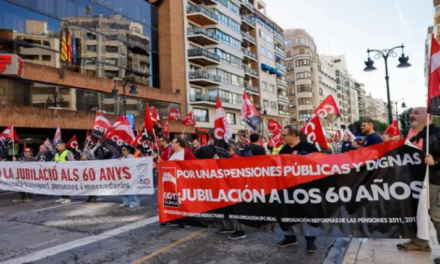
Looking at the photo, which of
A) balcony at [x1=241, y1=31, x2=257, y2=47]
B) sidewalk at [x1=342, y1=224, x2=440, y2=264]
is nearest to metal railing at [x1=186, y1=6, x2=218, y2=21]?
balcony at [x1=241, y1=31, x2=257, y2=47]

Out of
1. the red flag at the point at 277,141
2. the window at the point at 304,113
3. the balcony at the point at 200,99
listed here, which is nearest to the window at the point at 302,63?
the window at the point at 304,113

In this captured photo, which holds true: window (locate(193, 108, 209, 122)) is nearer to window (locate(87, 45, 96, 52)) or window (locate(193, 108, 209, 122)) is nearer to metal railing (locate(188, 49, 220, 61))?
metal railing (locate(188, 49, 220, 61))

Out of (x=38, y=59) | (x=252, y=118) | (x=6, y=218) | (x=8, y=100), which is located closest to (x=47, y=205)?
(x=6, y=218)

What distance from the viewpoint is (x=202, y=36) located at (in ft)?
137

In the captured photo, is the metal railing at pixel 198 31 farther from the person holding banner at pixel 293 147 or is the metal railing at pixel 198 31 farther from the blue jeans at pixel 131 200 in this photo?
the person holding banner at pixel 293 147

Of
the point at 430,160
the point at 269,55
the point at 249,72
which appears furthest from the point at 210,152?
the point at 269,55

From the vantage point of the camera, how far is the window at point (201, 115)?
41.6 m

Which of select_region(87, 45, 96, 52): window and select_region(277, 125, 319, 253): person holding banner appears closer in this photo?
select_region(277, 125, 319, 253): person holding banner

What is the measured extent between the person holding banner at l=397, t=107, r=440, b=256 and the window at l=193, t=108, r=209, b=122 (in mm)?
37127

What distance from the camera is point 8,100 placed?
22609 mm

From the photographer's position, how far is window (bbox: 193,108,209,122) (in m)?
41.6

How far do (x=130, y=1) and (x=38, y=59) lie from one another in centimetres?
1394

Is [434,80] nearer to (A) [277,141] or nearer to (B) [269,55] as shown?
(A) [277,141]

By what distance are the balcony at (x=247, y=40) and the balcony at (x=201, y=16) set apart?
974 centimetres
